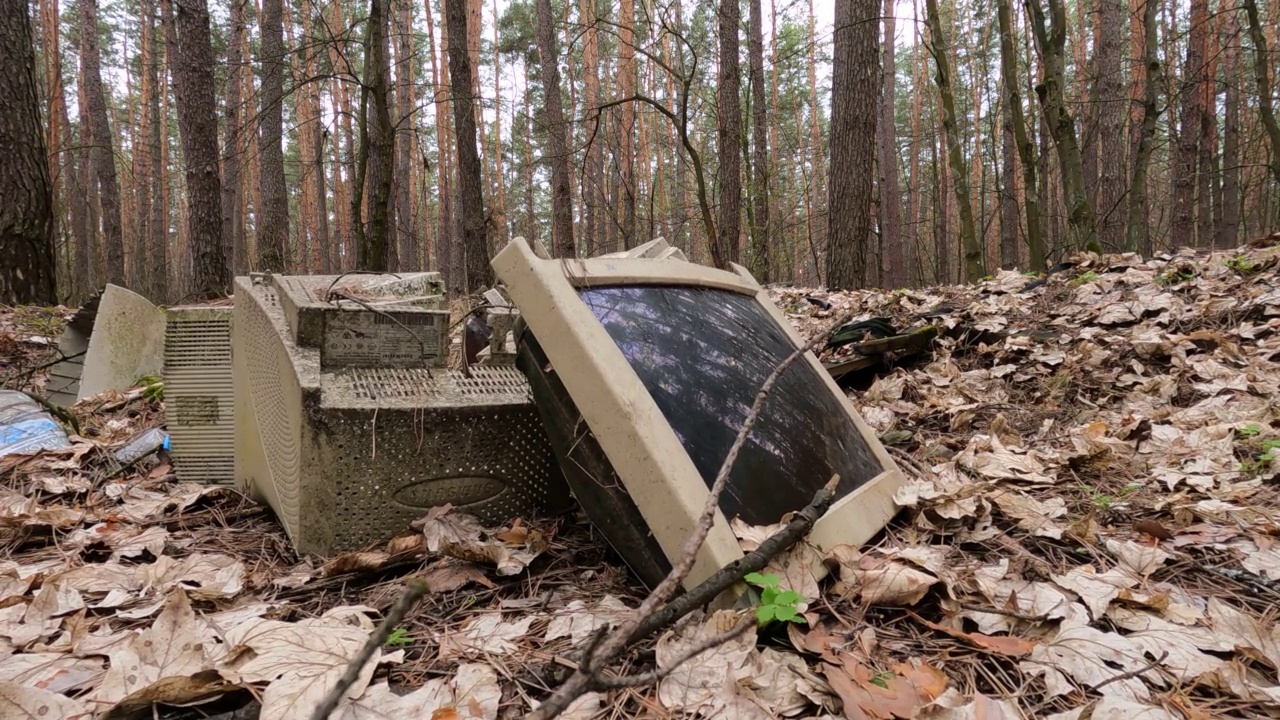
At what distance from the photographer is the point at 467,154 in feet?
22.0

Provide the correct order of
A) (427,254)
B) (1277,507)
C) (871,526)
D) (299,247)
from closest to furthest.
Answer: (871,526) < (1277,507) < (299,247) < (427,254)

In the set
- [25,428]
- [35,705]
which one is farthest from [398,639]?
[25,428]

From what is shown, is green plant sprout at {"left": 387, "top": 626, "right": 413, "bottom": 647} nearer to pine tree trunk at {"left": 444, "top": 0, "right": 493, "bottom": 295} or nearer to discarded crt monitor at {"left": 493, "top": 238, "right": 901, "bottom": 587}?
discarded crt monitor at {"left": 493, "top": 238, "right": 901, "bottom": 587}

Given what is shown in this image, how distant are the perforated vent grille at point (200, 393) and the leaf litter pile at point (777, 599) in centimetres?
15

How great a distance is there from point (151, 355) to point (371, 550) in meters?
2.79

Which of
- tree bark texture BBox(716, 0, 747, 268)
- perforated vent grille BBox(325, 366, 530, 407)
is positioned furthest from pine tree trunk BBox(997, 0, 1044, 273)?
perforated vent grille BBox(325, 366, 530, 407)

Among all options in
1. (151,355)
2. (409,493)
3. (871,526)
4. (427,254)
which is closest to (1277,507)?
(871,526)

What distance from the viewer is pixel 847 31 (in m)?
6.10

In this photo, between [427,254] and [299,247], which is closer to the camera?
[299,247]

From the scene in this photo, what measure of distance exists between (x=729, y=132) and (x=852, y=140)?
1467 mm

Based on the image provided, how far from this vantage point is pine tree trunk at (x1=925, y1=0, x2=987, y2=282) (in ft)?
22.7

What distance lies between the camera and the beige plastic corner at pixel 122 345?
3184mm

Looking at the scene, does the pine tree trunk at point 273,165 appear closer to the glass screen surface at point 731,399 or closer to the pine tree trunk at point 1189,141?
the glass screen surface at point 731,399

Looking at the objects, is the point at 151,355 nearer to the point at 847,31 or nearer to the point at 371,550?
the point at 371,550
